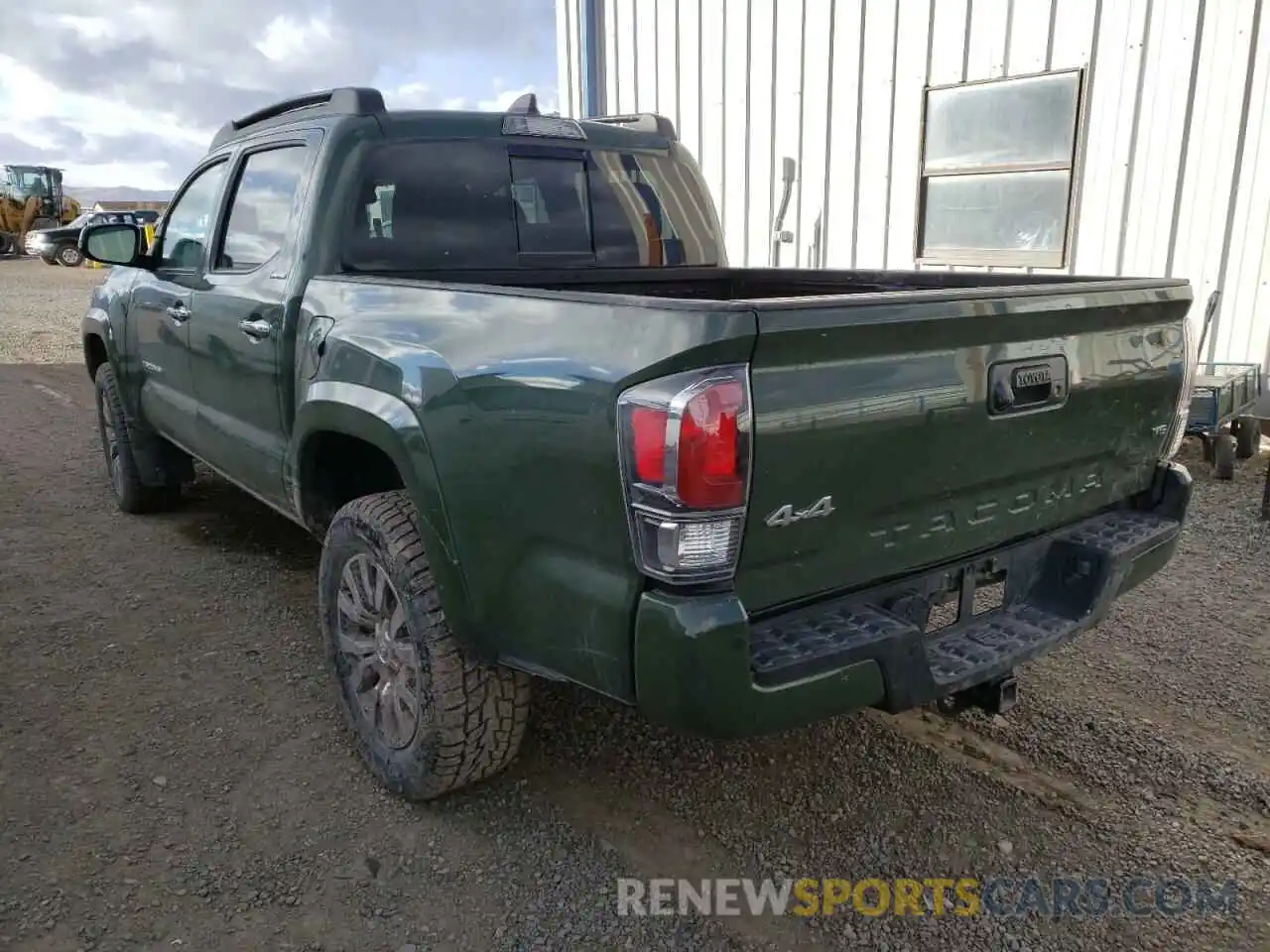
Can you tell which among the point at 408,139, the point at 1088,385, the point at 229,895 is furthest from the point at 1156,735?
the point at 408,139

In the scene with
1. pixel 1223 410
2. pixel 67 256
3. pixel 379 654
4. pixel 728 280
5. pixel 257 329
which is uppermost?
pixel 728 280

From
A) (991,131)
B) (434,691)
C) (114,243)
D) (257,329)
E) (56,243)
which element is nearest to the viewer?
(434,691)

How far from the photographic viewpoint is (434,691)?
2.50 m

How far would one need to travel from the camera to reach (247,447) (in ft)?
11.7

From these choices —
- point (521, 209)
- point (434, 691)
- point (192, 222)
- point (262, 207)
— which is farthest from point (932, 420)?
point (192, 222)

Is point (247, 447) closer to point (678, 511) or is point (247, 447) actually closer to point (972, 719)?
point (678, 511)

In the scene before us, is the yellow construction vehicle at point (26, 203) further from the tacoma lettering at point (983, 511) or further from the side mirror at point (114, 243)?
the tacoma lettering at point (983, 511)

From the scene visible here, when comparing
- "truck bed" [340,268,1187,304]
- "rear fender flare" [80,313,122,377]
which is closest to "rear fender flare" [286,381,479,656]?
"truck bed" [340,268,1187,304]

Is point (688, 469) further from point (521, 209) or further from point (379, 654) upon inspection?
point (521, 209)

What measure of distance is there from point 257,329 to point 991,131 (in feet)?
18.3

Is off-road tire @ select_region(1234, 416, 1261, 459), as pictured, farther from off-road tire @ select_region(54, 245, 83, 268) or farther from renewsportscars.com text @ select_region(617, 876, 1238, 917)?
off-road tire @ select_region(54, 245, 83, 268)

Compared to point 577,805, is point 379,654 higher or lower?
higher

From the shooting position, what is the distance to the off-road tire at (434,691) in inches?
98.2

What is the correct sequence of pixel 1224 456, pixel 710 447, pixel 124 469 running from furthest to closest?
1. pixel 1224 456
2. pixel 124 469
3. pixel 710 447
